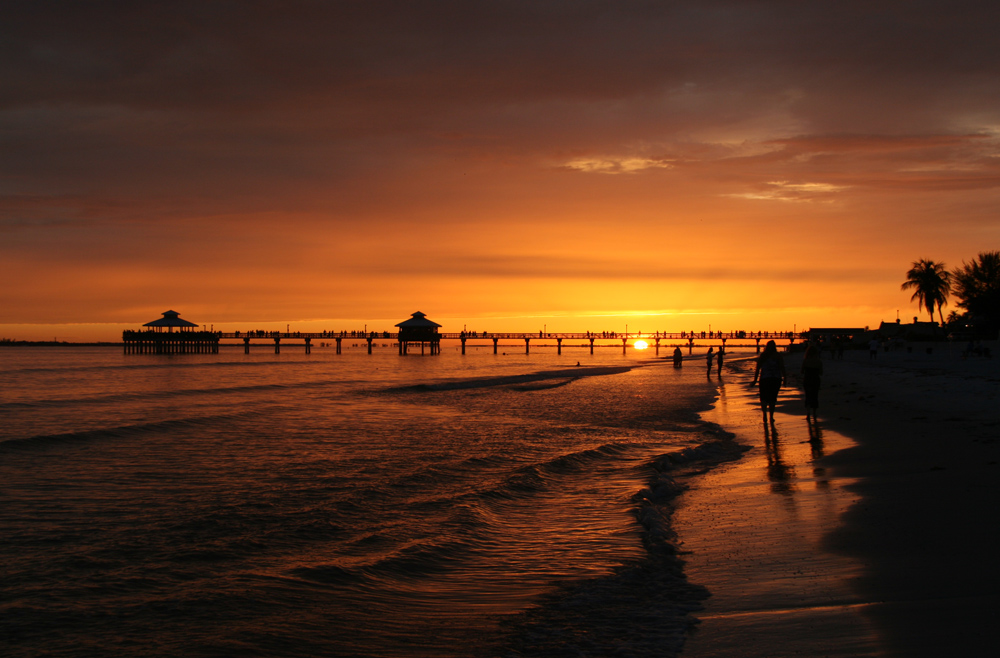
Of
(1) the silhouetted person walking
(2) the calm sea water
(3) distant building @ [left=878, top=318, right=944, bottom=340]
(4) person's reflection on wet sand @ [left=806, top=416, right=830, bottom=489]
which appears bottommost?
(2) the calm sea water

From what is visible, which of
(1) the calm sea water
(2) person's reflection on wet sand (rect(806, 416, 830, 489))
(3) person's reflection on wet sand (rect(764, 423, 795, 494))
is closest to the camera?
(1) the calm sea water

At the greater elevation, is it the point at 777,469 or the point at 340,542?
the point at 777,469

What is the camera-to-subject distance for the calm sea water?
4.86m

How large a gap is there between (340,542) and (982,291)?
225 feet

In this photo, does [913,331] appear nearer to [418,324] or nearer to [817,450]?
[418,324]

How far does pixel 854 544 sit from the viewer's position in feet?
19.1

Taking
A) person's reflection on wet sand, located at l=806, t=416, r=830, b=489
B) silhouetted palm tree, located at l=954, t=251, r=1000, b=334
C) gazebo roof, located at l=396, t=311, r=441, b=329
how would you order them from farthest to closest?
gazebo roof, located at l=396, t=311, r=441, b=329 → silhouetted palm tree, located at l=954, t=251, r=1000, b=334 → person's reflection on wet sand, located at l=806, t=416, r=830, b=489

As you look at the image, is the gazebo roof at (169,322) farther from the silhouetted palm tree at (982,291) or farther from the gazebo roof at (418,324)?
the silhouetted palm tree at (982,291)

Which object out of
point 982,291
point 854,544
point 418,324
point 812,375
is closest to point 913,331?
point 982,291

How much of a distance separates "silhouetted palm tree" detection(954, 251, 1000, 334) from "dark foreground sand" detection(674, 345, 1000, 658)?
5098 centimetres

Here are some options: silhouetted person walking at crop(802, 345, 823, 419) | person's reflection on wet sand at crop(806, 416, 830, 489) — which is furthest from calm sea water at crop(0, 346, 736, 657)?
silhouetted person walking at crop(802, 345, 823, 419)

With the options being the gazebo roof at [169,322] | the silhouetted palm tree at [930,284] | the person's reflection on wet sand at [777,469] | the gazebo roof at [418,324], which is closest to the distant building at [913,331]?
the silhouetted palm tree at [930,284]

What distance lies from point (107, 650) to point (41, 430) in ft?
48.4

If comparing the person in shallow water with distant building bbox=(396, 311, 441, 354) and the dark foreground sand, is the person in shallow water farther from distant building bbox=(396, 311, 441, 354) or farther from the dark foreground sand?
distant building bbox=(396, 311, 441, 354)
